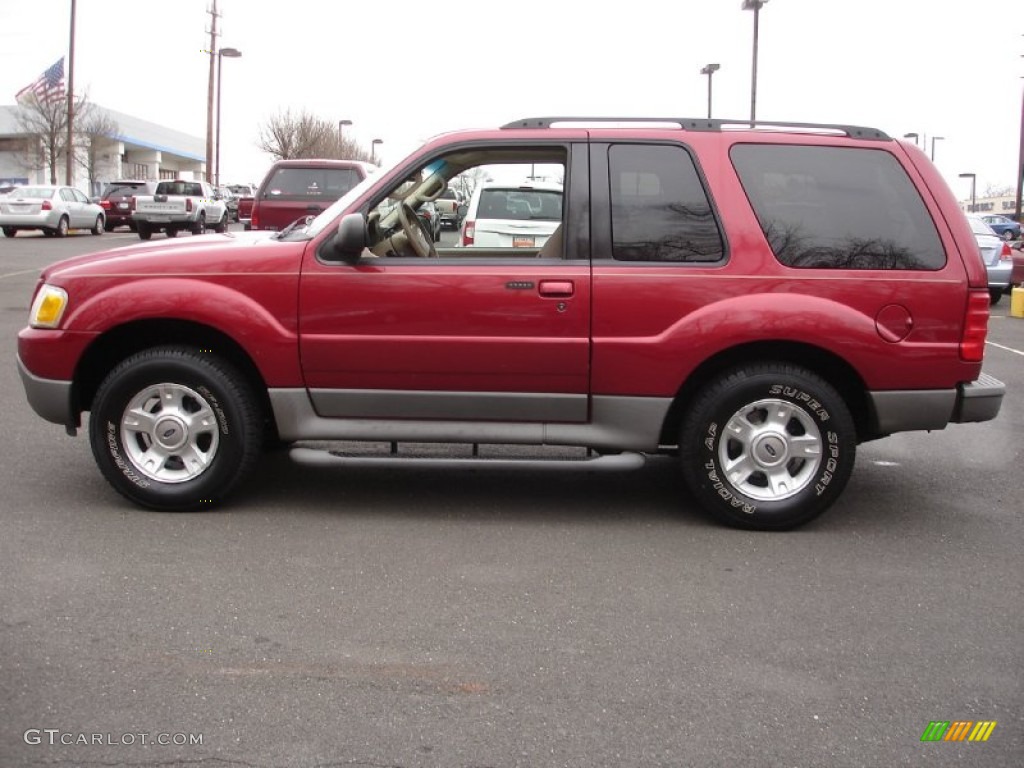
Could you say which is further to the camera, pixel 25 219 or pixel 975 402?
pixel 25 219

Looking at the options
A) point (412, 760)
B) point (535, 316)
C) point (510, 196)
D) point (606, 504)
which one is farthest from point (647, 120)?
point (510, 196)

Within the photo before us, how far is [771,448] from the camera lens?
5.16 m

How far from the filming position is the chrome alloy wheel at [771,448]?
5.13 m

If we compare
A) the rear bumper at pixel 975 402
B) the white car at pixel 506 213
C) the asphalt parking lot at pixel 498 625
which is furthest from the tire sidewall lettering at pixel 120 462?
the white car at pixel 506 213

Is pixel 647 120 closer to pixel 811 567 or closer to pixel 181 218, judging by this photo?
pixel 811 567

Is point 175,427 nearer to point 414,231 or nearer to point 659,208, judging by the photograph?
point 414,231

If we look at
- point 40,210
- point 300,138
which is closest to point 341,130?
point 300,138

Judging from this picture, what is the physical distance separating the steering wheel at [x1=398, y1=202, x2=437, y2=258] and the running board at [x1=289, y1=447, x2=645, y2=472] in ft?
3.69

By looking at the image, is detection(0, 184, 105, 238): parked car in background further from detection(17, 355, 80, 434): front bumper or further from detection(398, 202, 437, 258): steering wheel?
Answer: detection(398, 202, 437, 258): steering wheel

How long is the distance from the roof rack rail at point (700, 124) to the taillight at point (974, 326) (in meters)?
0.88

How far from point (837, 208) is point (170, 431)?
3.36m

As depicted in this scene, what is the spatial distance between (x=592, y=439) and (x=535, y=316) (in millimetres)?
658

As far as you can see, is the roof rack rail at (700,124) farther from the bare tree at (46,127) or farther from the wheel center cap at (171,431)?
the bare tree at (46,127)

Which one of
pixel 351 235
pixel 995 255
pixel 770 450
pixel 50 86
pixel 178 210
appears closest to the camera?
pixel 351 235
